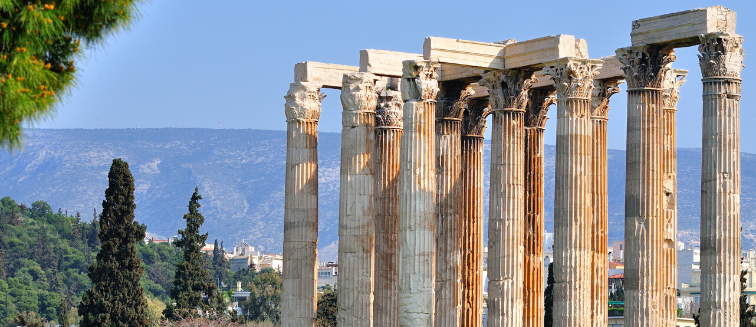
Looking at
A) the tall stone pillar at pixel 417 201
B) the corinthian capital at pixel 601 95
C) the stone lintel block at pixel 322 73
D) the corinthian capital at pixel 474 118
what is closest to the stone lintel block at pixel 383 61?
the stone lintel block at pixel 322 73

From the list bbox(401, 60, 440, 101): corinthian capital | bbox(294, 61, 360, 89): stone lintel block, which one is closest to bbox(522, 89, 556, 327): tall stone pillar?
Answer: bbox(294, 61, 360, 89): stone lintel block

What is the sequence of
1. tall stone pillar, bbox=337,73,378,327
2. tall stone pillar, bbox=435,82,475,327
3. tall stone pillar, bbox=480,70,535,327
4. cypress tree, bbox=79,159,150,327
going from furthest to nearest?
cypress tree, bbox=79,159,150,327 → tall stone pillar, bbox=435,82,475,327 → tall stone pillar, bbox=337,73,378,327 → tall stone pillar, bbox=480,70,535,327

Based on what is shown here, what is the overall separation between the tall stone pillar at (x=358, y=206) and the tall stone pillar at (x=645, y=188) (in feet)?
35.3

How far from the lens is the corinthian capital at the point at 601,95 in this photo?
177ft

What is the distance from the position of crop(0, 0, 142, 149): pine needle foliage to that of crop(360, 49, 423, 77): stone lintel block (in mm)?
31037

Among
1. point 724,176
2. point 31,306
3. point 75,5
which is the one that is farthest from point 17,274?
point 75,5

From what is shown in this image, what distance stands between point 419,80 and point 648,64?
27.0ft

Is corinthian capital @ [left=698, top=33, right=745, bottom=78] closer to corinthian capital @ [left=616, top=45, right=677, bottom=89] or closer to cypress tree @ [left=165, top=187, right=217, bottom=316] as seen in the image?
corinthian capital @ [left=616, top=45, right=677, bottom=89]

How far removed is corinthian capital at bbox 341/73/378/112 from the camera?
53500mm

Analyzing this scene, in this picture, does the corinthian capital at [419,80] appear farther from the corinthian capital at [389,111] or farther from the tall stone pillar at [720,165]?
the tall stone pillar at [720,165]

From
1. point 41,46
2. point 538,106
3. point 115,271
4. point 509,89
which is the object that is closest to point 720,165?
point 509,89

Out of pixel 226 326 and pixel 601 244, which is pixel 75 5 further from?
pixel 226 326

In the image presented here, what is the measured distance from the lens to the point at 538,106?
188 ft

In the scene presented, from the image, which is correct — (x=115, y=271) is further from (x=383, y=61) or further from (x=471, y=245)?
(x=383, y=61)
